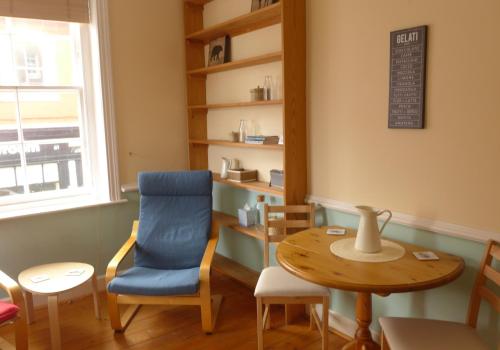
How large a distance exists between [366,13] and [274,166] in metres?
1.26

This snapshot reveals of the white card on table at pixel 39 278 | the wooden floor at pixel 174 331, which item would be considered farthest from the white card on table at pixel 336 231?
the white card on table at pixel 39 278

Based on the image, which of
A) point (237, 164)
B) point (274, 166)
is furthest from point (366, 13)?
point (237, 164)

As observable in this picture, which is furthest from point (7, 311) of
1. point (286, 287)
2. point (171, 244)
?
point (286, 287)

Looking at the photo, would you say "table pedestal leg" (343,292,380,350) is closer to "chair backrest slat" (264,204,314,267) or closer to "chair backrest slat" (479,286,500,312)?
"chair backrest slat" (479,286,500,312)

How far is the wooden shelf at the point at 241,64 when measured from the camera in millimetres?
2850

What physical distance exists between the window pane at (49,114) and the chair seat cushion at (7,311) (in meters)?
1.39

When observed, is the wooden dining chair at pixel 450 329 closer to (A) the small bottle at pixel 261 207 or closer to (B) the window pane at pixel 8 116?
(A) the small bottle at pixel 261 207

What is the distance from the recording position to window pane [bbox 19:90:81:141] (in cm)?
323

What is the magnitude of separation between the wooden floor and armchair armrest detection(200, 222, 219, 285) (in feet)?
1.27

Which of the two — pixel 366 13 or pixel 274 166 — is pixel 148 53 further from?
pixel 366 13

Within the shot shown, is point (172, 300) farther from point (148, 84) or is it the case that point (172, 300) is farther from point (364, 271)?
point (148, 84)

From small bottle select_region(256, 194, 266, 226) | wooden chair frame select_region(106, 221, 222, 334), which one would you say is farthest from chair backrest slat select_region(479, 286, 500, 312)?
small bottle select_region(256, 194, 266, 226)

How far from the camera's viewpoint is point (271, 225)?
2814 millimetres

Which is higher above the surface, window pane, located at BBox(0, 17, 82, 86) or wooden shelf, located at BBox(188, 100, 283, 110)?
window pane, located at BBox(0, 17, 82, 86)
